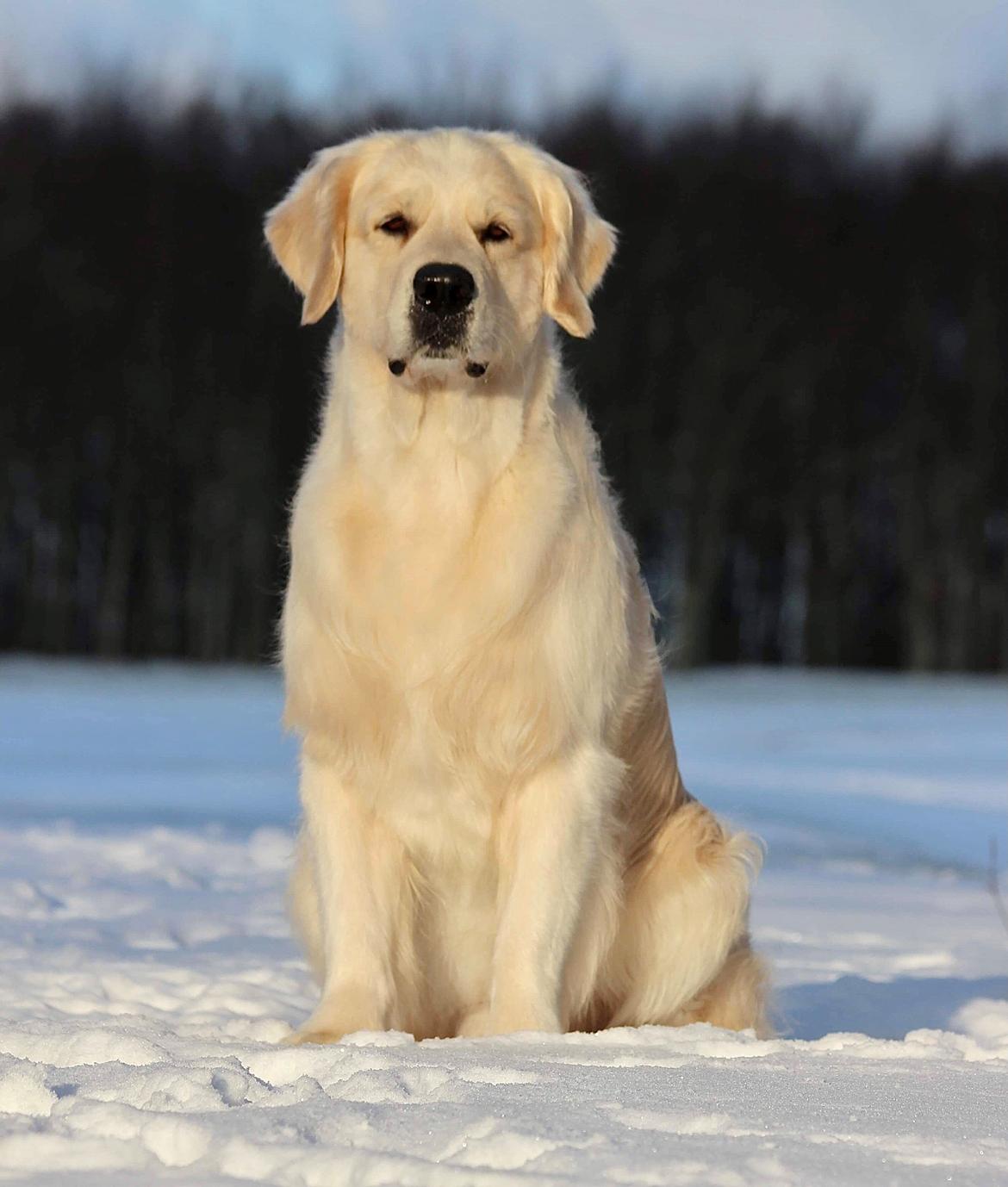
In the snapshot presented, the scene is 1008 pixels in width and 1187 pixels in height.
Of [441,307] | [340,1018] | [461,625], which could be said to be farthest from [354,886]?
[441,307]

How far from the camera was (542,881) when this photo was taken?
12.5 ft

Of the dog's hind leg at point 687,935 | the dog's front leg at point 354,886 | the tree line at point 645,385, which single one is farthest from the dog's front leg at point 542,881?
the tree line at point 645,385

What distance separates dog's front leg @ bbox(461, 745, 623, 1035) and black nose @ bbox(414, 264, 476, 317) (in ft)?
3.16

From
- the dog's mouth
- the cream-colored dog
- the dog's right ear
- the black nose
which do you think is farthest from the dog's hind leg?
the dog's right ear

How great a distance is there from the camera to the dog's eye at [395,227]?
13.3 feet

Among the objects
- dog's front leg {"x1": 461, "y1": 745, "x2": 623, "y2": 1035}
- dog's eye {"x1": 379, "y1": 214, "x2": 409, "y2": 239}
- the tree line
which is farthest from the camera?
the tree line

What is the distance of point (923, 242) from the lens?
82.7 ft

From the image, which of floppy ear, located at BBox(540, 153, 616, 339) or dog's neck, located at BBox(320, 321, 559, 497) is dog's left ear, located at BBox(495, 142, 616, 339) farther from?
dog's neck, located at BBox(320, 321, 559, 497)

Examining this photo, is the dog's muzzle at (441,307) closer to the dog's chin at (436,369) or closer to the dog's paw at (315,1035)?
the dog's chin at (436,369)

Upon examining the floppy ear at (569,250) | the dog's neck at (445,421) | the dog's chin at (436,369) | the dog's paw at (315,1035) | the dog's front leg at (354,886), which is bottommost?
the dog's paw at (315,1035)

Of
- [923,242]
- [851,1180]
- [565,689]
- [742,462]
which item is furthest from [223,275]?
[851,1180]

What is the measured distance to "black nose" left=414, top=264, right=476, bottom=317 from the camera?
151 inches

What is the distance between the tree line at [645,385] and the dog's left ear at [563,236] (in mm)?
18975

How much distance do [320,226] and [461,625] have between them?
3.25 feet
